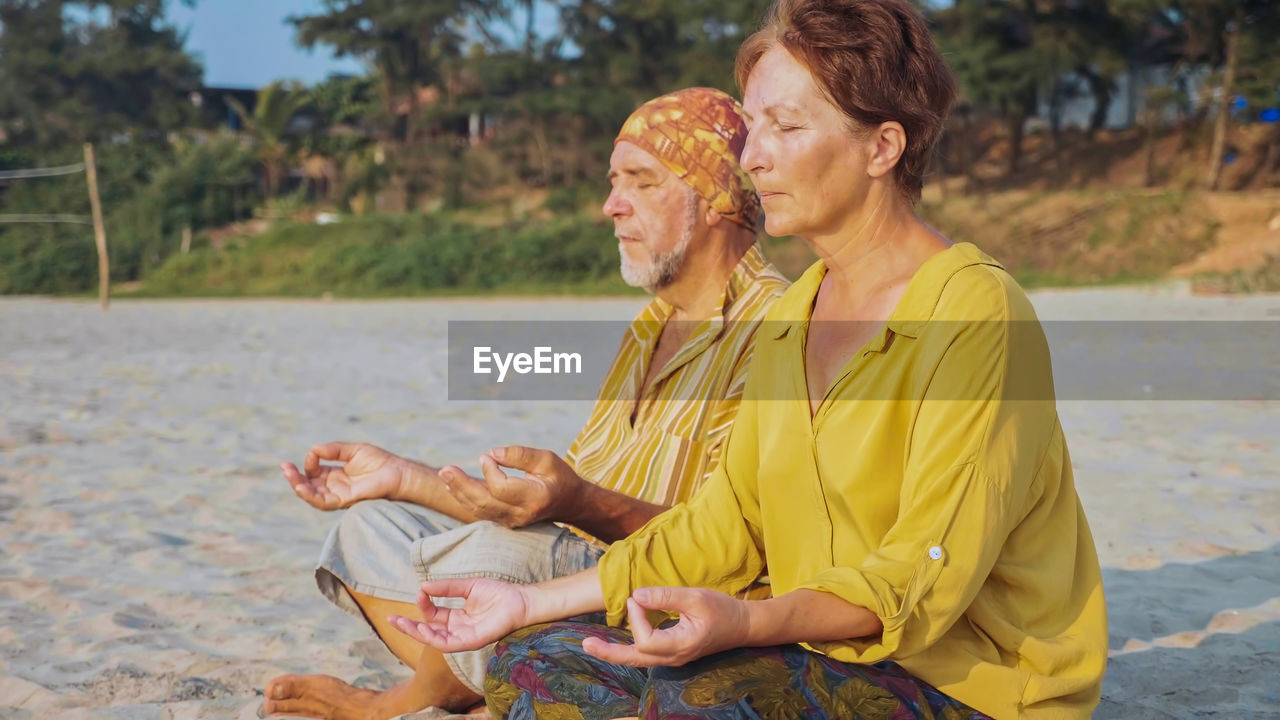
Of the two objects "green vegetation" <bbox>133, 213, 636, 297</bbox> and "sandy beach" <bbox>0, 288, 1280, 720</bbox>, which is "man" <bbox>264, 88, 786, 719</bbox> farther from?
"green vegetation" <bbox>133, 213, 636, 297</bbox>

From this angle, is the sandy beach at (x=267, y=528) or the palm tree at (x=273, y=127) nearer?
the sandy beach at (x=267, y=528)

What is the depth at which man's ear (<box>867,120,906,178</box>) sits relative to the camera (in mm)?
1748

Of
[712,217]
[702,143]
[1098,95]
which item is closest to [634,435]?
[712,217]

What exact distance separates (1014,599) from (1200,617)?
2.33 m

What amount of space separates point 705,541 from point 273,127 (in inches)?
1382

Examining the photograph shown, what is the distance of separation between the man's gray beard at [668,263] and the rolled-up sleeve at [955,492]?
1.21m

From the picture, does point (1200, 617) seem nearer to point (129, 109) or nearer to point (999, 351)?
point (999, 351)

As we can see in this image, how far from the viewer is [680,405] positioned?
2549mm

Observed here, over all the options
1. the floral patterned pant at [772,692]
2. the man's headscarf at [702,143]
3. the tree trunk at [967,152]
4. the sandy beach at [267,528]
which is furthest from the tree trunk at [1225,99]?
the floral patterned pant at [772,692]

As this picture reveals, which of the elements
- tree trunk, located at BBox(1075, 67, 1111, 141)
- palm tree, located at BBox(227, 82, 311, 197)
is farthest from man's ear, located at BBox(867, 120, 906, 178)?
palm tree, located at BBox(227, 82, 311, 197)

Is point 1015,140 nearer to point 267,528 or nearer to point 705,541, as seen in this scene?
point 267,528

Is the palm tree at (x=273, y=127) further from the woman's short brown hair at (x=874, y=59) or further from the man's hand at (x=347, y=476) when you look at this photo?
the woman's short brown hair at (x=874, y=59)

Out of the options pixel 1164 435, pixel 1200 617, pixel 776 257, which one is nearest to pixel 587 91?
pixel 776 257

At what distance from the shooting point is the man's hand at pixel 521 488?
2.18 metres
